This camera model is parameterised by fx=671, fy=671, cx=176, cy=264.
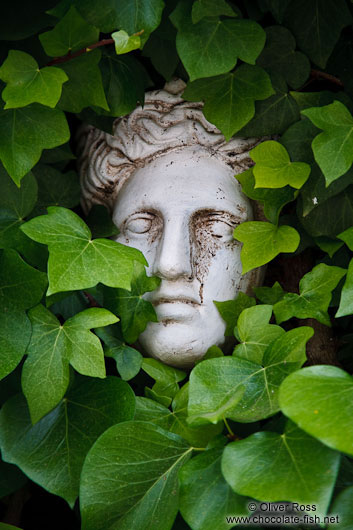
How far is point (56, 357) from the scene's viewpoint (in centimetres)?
102

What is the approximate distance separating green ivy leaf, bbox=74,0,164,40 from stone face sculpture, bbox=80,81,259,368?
30cm

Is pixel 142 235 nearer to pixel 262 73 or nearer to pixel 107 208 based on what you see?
pixel 107 208

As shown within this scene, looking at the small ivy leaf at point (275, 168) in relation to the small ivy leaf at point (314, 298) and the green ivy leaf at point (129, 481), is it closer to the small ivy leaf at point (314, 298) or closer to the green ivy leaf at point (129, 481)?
the small ivy leaf at point (314, 298)

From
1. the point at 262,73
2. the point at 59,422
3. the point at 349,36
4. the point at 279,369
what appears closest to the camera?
the point at 279,369

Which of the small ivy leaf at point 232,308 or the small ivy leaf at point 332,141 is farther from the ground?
the small ivy leaf at point 332,141

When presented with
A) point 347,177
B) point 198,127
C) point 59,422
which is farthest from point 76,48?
point 59,422

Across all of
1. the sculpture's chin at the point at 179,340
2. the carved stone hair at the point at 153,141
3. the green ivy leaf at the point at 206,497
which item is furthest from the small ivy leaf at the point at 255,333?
the carved stone hair at the point at 153,141

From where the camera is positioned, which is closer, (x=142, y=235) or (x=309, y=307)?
(x=309, y=307)

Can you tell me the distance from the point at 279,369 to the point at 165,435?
0.63ft

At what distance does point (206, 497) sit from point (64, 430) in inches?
11.1

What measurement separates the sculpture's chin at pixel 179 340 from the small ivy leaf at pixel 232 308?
2 centimetres

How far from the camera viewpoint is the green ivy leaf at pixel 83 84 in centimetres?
112

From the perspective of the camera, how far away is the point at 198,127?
1.30m

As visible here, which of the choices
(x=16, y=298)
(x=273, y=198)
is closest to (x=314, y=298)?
(x=273, y=198)
